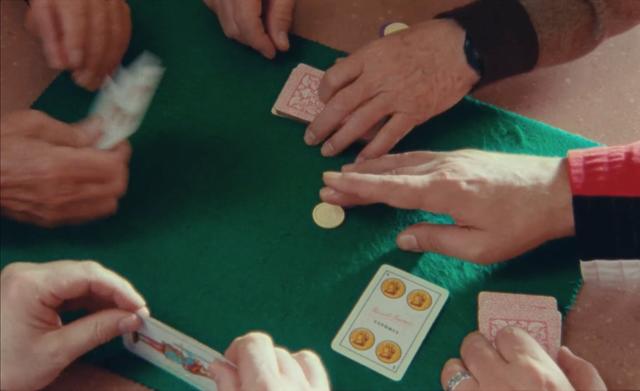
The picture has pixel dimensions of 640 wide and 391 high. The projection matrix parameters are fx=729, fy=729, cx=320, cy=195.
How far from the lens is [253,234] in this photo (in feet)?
3.53

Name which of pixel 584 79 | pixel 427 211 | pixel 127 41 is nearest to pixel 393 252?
pixel 427 211

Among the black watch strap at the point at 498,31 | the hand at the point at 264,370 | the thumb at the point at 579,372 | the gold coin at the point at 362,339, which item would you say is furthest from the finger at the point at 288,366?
the black watch strap at the point at 498,31

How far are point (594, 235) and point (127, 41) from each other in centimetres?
82

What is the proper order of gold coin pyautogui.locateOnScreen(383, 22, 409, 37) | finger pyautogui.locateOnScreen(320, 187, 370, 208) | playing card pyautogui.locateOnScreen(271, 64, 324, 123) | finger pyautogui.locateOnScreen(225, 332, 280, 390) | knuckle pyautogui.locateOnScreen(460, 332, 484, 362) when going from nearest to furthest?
finger pyautogui.locateOnScreen(225, 332, 280, 390) < knuckle pyautogui.locateOnScreen(460, 332, 484, 362) < finger pyautogui.locateOnScreen(320, 187, 370, 208) < playing card pyautogui.locateOnScreen(271, 64, 324, 123) < gold coin pyautogui.locateOnScreen(383, 22, 409, 37)

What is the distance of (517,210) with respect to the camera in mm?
990

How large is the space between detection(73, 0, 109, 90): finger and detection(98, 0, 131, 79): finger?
2 centimetres

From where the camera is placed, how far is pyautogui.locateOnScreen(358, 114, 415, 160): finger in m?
1.12

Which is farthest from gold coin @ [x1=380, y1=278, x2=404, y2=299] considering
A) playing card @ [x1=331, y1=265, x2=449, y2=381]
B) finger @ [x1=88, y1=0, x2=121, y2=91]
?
finger @ [x1=88, y1=0, x2=121, y2=91]

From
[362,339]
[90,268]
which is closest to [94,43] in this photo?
[90,268]

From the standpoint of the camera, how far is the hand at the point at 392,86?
1.13 m

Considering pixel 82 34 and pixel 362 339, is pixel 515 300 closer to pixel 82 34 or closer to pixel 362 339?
pixel 362 339

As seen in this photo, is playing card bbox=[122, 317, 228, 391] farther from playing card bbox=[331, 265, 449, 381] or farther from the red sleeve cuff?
the red sleeve cuff

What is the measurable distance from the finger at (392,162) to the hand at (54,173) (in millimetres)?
362

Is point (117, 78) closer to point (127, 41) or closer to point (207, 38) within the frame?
point (127, 41)
